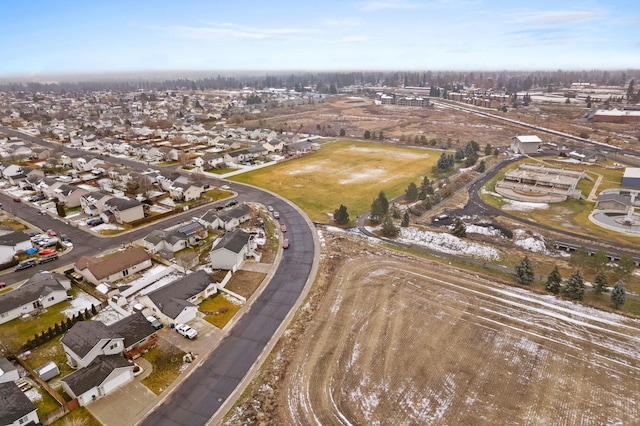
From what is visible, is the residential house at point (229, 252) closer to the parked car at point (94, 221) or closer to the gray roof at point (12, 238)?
the parked car at point (94, 221)

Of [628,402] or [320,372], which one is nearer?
→ [628,402]

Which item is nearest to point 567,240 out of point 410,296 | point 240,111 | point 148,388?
point 410,296

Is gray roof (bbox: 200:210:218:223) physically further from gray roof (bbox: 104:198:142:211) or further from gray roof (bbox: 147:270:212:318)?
gray roof (bbox: 147:270:212:318)

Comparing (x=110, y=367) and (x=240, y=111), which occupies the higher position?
(x=240, y=111)

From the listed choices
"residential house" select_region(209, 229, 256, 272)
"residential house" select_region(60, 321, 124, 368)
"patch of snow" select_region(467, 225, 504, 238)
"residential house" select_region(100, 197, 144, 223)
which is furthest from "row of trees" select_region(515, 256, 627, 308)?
"residential house" select_region(100, 197, 144, 223)

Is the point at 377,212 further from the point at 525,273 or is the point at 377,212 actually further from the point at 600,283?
the point at 600,283

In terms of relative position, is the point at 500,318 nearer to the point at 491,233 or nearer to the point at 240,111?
the point at 491,233

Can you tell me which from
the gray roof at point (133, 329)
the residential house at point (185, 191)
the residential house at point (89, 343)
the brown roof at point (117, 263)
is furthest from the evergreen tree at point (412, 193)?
the residential house at point (89, 343)

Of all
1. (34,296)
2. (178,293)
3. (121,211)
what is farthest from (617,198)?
(34,296)
